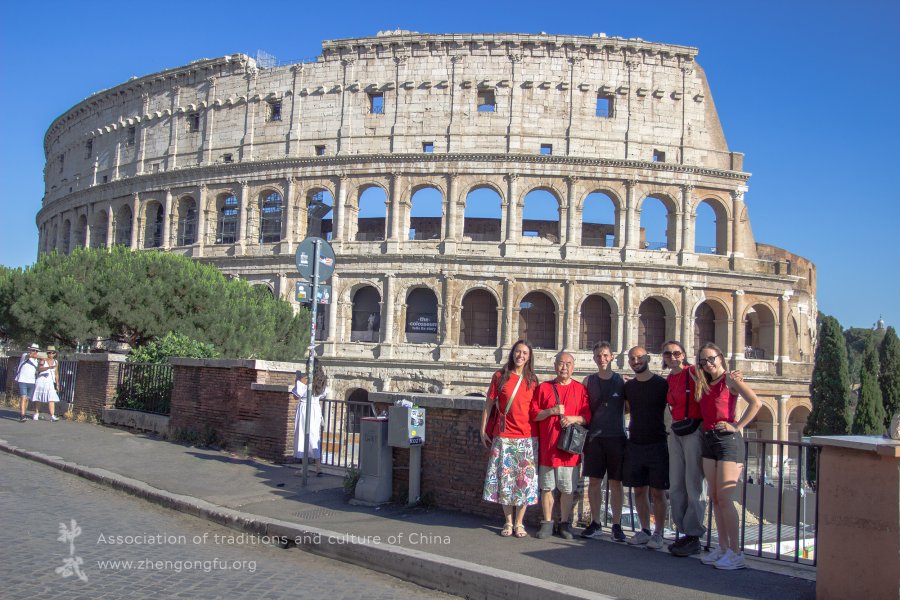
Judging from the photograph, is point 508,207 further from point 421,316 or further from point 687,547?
point 687,547

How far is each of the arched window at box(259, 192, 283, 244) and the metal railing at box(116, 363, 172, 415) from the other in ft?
56.0

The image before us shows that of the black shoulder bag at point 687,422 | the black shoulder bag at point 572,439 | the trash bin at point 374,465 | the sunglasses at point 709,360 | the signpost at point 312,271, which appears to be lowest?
the trash bin at point 374,465

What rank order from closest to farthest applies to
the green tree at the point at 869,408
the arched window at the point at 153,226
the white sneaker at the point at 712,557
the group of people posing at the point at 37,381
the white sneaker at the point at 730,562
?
the white sneaker at the point at 730,562
the white sneaker at the point at 712,557
the group of people posing at the point at 37,381
the green tree at the point at 869,408
the arched window at the point at 153,226

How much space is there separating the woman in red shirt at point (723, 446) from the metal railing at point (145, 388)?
11.5 meters

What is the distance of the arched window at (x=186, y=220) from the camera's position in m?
35.2

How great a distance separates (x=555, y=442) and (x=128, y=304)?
20.8 metres

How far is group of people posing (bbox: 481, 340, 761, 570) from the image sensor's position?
6.54 meters

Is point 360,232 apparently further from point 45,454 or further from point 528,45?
point 45,454

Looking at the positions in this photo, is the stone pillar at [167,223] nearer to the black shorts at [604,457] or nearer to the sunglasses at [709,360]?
the black shorts at [604,457]

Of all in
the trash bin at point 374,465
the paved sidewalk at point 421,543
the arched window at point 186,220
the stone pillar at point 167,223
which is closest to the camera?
the paved sidewalk at point 421,543

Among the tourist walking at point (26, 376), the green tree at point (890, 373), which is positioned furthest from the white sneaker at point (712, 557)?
the green tree at point (890, 373)

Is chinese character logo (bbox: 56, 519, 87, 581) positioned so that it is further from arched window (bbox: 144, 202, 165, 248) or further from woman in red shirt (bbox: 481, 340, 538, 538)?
arched window (bbox: 144, 202, 165, 248)

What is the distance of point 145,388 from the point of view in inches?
625

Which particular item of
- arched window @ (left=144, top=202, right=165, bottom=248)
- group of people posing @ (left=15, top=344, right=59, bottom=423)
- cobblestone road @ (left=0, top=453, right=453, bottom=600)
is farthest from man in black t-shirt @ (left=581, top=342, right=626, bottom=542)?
arched window @ (left=144, top=202, right=165, bottom=248)
